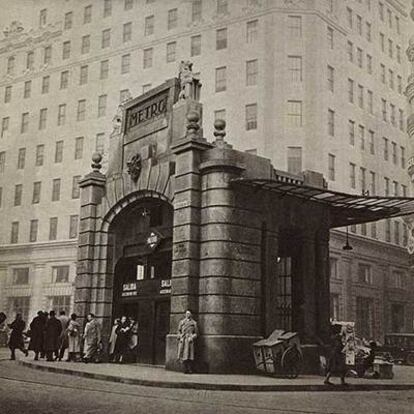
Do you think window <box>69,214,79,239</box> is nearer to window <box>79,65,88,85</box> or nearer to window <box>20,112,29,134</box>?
window <box>20,112,29,134</box>

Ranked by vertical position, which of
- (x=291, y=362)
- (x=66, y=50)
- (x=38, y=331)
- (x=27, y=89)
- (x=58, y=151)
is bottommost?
(x=291, y=362)

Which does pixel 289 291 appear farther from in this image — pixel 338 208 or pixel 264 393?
pixel 264 393

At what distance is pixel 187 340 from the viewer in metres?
17.3

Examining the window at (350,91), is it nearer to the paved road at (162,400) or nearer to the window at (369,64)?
the window at (369,64)

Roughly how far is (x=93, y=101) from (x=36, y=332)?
3373 centimetres

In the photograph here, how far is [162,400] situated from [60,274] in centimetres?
4116

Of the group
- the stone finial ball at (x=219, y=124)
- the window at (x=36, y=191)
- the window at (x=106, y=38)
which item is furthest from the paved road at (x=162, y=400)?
the window at (x=36, y=191)

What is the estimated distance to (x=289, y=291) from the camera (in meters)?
21.4

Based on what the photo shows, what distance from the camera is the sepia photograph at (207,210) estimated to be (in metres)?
16.9

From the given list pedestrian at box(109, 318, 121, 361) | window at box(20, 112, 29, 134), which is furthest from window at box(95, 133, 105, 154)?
pedestrian at box(109, 318, 121, 361)

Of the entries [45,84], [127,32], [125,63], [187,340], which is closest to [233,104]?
[127,32]

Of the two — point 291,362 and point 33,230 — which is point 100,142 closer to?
point 33,230

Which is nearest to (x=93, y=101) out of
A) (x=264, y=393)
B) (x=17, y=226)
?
(x=17, y=226)

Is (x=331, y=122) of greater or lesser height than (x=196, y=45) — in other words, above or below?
below
